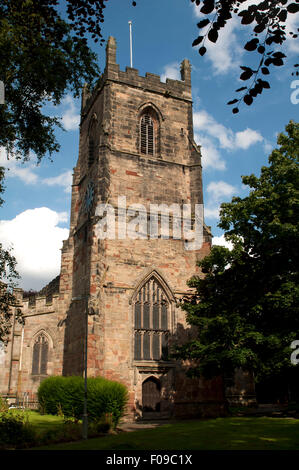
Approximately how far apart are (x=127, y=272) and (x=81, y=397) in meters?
6.89

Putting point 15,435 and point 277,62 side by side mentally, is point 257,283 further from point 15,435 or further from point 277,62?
point 277,62

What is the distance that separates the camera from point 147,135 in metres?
27.9

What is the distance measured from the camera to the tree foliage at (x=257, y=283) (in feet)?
55.3

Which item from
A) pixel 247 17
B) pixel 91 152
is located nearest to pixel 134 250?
pixel 91 152

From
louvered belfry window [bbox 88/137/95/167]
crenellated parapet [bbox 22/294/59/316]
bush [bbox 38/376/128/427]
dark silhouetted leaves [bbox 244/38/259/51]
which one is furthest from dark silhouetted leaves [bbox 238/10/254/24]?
crenellated parapet [bbox 22/294/59/316]

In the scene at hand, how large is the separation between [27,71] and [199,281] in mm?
12823

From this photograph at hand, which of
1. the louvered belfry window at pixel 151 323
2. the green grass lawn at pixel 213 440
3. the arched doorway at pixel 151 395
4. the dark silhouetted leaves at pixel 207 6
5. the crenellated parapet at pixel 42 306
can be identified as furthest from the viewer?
the crenellated parapet at pixel 42 306

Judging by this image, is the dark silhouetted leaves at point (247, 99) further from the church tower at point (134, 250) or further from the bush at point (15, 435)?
the church tower at point (134, 250)

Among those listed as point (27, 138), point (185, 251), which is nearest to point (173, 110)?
point (185, 251)

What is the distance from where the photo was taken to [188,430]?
15.1 meters

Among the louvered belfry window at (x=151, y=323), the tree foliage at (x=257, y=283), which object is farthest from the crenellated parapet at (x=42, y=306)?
the tree foliage at (x=257, y=283)

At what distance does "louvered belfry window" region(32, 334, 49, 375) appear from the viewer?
27438 millimetres

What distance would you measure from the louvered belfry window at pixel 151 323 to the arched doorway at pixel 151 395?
3.90ft
